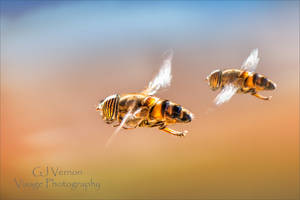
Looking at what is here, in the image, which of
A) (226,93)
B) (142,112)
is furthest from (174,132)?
(226,93)

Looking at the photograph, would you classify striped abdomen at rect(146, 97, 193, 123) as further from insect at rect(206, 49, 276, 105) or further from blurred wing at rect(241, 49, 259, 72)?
blurred wing at rect(241, 49, 259, 72)

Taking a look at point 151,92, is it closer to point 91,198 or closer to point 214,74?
point 214,74

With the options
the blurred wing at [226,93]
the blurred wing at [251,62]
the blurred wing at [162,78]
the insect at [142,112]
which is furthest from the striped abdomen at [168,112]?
the blurred wing at [251,62]

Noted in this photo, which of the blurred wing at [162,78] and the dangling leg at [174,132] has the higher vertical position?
the blurred wing at [162,78]

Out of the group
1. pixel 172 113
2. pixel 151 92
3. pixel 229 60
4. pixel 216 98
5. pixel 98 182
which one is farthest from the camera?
pixel 98 182

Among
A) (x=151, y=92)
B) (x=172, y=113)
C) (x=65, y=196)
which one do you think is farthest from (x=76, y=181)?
(x=172, y=113)

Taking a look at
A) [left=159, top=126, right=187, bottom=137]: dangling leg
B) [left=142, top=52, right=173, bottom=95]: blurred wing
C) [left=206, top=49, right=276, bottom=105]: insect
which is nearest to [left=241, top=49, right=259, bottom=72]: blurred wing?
[left=206, top=49, right=276, bottom=105]: insect

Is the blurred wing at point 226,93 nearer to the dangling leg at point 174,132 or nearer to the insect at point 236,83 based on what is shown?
the insect at point 236,83
